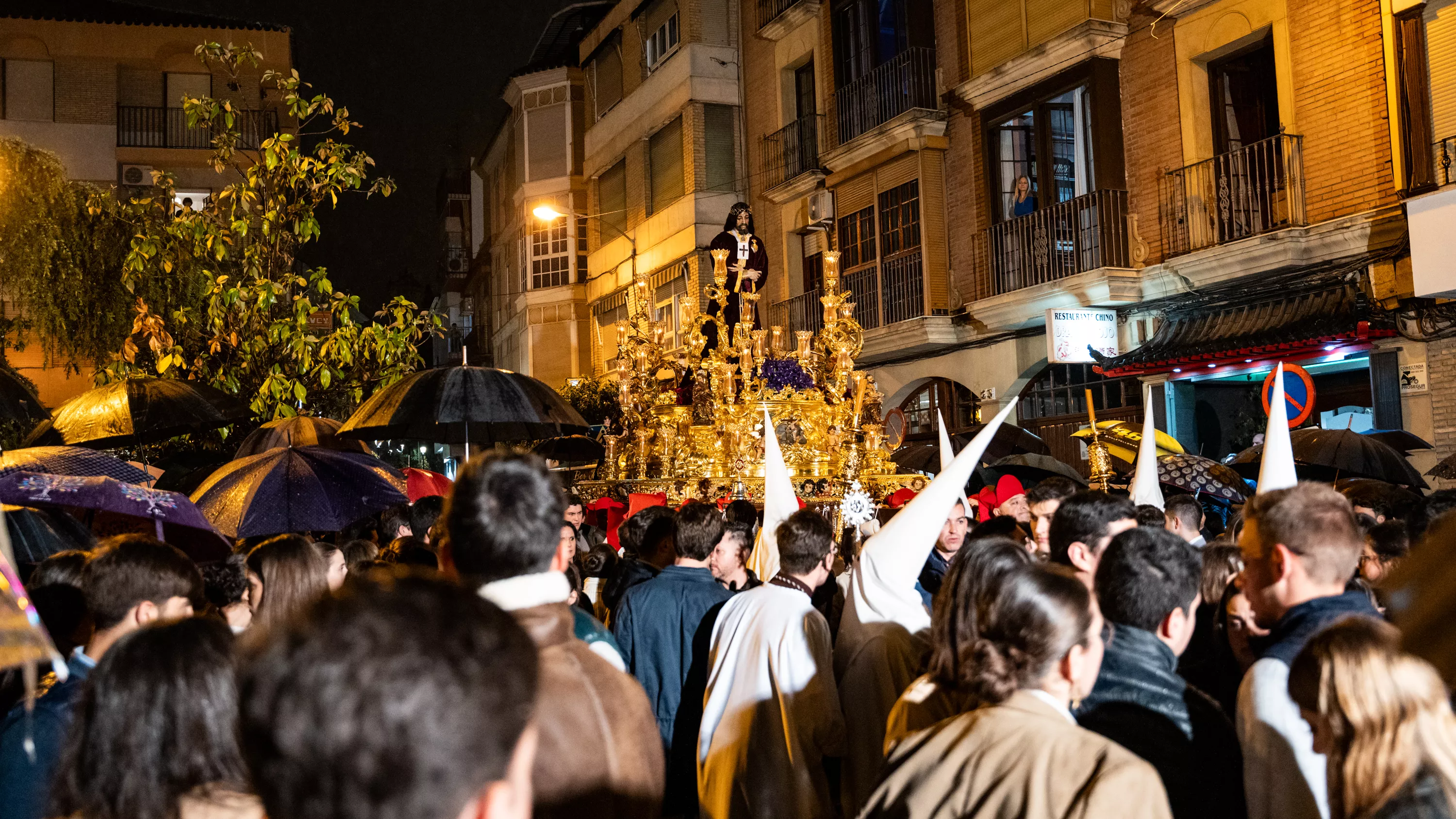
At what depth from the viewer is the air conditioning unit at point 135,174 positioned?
28406mm

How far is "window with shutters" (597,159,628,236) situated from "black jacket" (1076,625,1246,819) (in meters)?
27.3

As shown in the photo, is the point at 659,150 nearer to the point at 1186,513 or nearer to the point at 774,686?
the point at 1186,513

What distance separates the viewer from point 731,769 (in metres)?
5.12

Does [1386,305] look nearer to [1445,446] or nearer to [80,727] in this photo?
[1445,446]

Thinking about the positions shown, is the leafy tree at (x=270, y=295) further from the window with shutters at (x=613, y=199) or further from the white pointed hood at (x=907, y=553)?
the window with shutters at (x=613, y=199)

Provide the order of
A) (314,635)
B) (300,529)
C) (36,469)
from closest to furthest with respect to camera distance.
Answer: (314,635) < (36,469) < (300,529)

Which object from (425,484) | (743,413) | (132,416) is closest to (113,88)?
(425,484)

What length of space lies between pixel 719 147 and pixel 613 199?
18.1ft

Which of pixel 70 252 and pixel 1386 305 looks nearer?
pixel 1386 305

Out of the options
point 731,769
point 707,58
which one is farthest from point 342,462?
point 707,58

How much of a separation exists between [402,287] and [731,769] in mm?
65154

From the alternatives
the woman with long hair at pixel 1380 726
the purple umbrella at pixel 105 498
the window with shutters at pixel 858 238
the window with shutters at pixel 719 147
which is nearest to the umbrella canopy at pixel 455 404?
the purple umbrella at pixel 105 498

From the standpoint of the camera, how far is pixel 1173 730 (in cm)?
328

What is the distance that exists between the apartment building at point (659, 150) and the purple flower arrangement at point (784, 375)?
11158 millimetres
